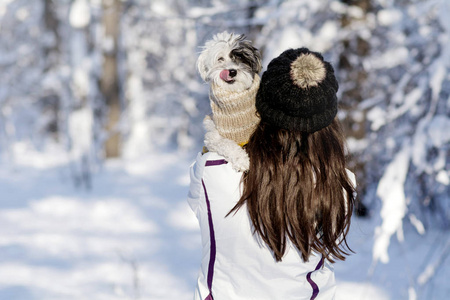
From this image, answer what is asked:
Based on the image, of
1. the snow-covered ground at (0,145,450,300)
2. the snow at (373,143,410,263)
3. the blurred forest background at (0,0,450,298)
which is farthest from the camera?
the snow-covered ground at (0,145,450,300)

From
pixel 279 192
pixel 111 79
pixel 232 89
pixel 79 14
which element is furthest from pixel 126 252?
pixel 111 79

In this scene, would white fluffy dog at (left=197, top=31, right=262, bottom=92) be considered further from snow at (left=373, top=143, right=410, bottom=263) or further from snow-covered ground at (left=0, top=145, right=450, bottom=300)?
snow at (left=373, top=143, right=410, bottom=263)

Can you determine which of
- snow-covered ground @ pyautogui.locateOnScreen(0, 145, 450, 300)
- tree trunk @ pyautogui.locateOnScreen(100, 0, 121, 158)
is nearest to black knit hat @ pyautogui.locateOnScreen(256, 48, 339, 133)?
snow-covered ground @ pyautogui.locateOnScreen(0, 145, 450, 300)

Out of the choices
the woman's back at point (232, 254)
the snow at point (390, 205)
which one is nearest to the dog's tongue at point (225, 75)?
the woman's back at point (232, 254)

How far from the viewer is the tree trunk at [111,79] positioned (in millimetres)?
12078

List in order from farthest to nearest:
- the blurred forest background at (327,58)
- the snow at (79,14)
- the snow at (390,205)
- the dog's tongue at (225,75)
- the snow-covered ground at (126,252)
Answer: the snow at (79,14), the snow-covered ground at (126,252), the blurred forest background at (327,58), the snow at (390,205), the dog's tongue at (225,75)

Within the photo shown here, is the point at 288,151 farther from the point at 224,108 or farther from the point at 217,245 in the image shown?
the point at 217,245

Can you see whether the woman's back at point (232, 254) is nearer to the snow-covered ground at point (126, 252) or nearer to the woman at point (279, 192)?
the woman at point (279, 192)

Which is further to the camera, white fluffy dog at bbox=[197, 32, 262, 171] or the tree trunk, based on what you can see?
the tree trunk

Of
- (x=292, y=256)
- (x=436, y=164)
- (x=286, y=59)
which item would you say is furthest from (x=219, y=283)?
(x=436, y=164)

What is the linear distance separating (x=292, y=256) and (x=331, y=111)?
0.54 metres

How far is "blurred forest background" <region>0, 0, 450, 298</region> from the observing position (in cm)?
298

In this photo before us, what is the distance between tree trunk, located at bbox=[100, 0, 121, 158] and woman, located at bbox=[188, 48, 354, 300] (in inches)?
418

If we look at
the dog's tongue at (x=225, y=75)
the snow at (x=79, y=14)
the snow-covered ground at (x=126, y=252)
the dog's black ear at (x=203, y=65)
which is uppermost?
the snow at (x=79, y=14)
